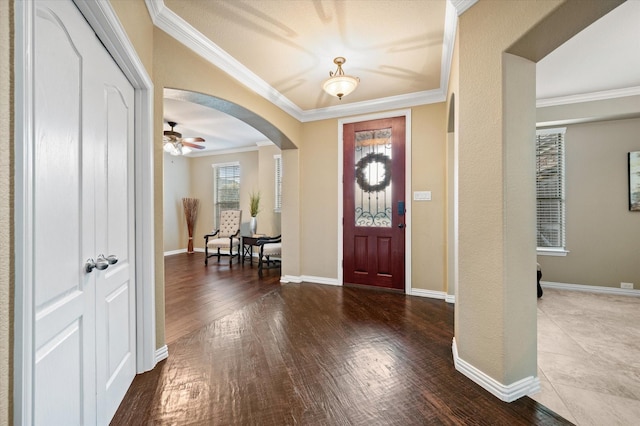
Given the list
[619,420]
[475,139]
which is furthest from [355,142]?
[619,420]

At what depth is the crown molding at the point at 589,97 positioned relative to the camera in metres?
3.43

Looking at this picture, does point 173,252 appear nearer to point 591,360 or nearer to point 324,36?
point 324,36

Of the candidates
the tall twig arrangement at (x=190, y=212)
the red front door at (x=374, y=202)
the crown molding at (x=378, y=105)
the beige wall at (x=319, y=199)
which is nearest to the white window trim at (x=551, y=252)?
the red front door at (x=374, y=202)

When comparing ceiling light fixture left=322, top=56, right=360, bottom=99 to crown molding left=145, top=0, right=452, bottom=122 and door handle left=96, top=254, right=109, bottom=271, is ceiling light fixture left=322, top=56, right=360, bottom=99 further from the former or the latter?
door handle left=96, top=254, right=109, bottom=271

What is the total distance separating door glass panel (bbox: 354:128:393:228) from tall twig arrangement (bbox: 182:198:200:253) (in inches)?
203

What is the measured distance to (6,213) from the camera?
73 centimetres

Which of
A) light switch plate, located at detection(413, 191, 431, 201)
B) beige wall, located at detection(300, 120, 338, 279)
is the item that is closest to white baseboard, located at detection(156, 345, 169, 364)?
beige wall, located at detection(300, 120, 338, 279)

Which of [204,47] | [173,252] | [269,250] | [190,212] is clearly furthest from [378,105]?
[173,252]

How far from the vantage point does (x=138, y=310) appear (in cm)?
190

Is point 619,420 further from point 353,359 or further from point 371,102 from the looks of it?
point 371,102

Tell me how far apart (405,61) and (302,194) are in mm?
2385

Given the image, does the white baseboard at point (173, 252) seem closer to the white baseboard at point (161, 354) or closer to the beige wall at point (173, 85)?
the beige wall at point (173, 85)

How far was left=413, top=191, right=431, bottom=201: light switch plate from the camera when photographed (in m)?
3.68

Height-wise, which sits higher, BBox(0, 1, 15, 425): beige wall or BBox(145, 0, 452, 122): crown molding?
BBox(145, 0, 452, 122): crown molding
